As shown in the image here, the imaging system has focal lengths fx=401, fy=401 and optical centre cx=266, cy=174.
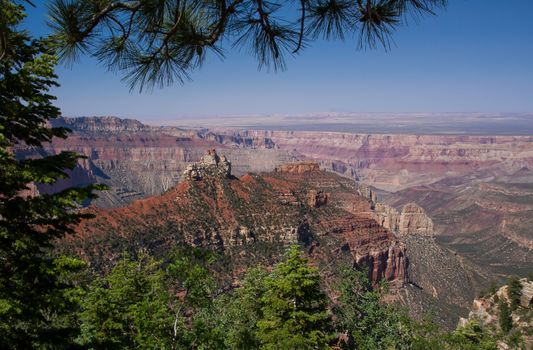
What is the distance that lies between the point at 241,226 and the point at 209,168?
736 inches

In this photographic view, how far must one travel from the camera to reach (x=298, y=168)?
120125 mm

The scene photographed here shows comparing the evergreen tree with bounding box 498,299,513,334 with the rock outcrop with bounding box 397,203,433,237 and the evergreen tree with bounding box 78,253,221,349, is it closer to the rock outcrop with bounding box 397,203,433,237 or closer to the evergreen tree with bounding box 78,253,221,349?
the evergreen tree with bounding box 78,253,221,349

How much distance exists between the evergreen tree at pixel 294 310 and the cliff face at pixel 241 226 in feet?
131

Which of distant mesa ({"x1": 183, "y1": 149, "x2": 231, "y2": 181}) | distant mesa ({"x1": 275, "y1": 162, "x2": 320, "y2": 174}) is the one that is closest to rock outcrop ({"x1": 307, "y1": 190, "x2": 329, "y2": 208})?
distant mesa ({"x1": 183, "y1": 149, "x2": 231, "y2": 181})

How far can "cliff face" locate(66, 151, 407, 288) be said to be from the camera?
202 feet

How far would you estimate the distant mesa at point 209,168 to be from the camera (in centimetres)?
8000

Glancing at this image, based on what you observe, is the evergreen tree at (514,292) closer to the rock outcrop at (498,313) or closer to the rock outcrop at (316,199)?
the rock outcrop at (498,313)

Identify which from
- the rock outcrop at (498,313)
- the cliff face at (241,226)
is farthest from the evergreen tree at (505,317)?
the cliff face at (241,226)

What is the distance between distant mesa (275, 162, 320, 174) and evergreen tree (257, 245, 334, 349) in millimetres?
97526

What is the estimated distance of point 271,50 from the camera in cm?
611

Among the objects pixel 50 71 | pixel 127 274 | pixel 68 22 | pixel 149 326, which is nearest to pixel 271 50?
pixel 68 22

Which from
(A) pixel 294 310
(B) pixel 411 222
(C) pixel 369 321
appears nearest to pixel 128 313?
(A) pixel 294 310

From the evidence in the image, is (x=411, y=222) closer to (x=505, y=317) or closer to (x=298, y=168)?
(x=298, y=168)

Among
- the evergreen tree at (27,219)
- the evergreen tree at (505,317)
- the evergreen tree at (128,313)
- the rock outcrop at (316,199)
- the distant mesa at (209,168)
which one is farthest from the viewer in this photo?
the rock outcrop at (316,199)
